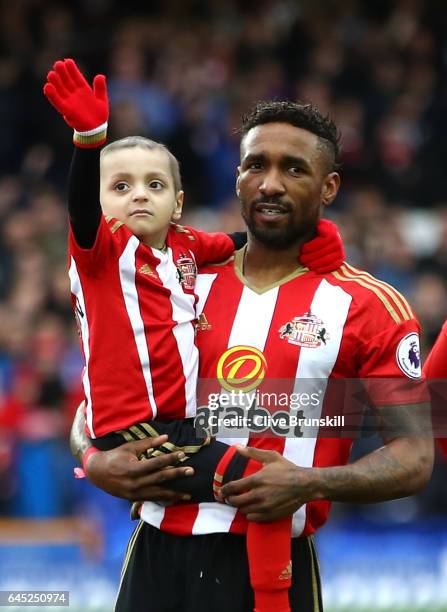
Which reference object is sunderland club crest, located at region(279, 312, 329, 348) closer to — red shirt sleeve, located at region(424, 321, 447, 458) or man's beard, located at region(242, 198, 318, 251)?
man's beard, located at region(242, 198, 318, 251)

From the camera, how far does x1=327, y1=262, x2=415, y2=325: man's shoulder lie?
4.26 meters

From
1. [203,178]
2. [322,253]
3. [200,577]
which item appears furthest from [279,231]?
[203,178]

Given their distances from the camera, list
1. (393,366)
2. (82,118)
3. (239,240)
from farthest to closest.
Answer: (239,240) < (393,366) < (82,118)

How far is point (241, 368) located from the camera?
4.30 meters

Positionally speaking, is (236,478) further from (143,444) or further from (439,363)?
(439,363)

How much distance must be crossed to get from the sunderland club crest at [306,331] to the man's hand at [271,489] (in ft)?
1.50

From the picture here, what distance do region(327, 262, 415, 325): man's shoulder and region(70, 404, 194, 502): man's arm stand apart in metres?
0.81

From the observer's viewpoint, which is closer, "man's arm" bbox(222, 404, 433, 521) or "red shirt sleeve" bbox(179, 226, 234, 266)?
"man's arm" bbox(222, 404, 433, 521)

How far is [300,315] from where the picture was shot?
14.2ft

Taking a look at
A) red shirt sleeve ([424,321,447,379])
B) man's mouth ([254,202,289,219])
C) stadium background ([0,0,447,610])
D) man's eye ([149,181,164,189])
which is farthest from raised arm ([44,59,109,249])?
stadium background ([0,0,447,610])

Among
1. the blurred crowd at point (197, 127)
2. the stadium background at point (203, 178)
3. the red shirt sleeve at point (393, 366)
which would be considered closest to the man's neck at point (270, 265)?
the red shirt sleeve at point (393, 366)

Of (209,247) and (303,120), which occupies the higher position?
(303,120)

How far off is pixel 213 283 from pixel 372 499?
3.19 ft

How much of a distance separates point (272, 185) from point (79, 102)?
2.56ft
